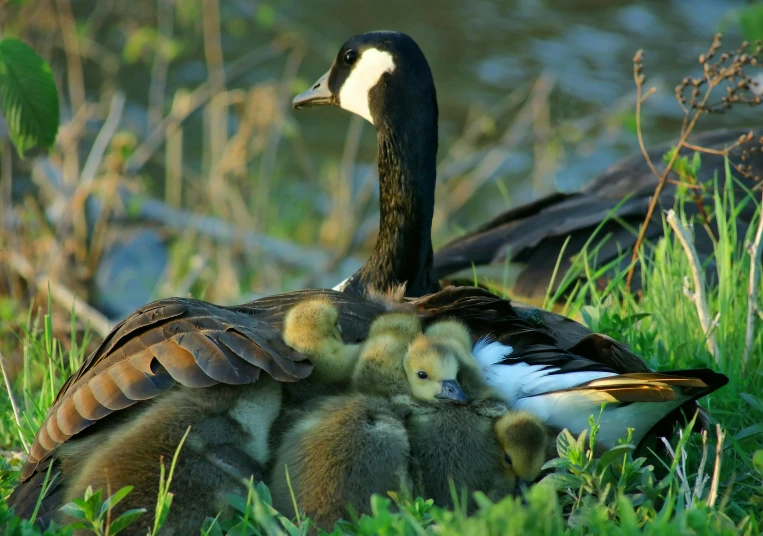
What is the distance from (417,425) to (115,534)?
2.60ft

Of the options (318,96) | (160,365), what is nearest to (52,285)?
(318,96)

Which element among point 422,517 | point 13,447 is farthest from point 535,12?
point 422,517

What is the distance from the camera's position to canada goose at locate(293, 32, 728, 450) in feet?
8.93

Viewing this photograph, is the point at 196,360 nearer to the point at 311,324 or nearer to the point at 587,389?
the point at 311,324

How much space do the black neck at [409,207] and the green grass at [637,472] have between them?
2.39 ft

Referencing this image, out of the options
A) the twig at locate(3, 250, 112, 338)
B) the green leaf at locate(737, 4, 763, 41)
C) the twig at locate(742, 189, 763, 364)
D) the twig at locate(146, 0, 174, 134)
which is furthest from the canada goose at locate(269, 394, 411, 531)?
the twig at locate(146, 0, 174, 134)

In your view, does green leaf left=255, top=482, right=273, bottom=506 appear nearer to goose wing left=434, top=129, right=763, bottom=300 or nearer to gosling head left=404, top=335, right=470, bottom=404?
gosling head left=404, top=335, right=470, bottom=404

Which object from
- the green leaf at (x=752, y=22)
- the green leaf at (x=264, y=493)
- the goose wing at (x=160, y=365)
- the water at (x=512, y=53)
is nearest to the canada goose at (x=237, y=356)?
the goose wing at (x=160, y=365)

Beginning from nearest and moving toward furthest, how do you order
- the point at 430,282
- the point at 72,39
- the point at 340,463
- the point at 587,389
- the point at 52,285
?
the point at 340,463, the point at 587,389, the point at 430,282, the point at 52,285, the point at 72,39

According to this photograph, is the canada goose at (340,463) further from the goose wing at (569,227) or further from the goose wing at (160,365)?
the goose wing at (569,227)

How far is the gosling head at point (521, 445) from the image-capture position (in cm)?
253

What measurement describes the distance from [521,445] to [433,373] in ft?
0.93

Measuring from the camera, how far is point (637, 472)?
8.46 feet

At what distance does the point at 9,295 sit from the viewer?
7.25 metres
